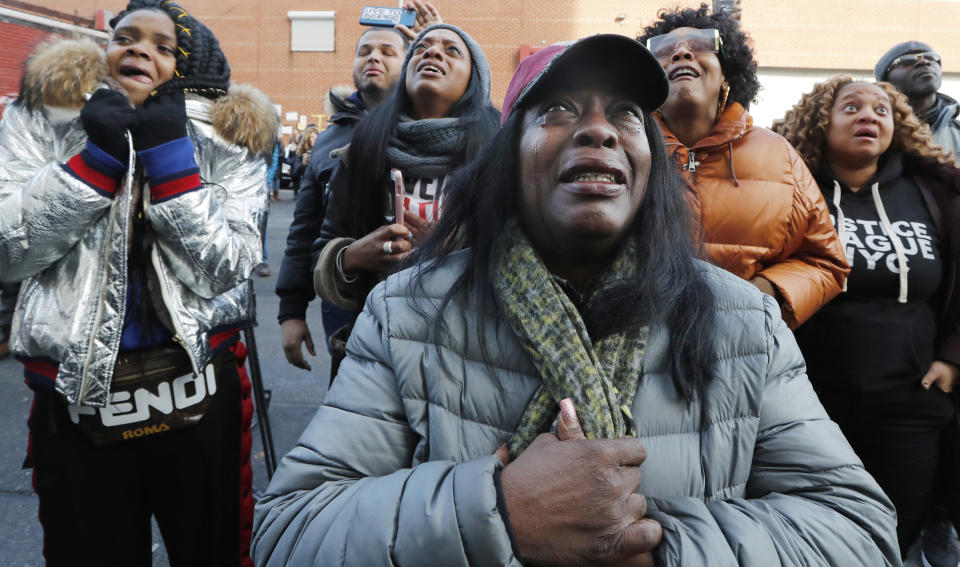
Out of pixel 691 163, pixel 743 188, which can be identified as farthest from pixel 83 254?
pixel 743 188

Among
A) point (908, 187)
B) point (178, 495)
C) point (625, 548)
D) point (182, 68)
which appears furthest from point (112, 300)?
point (908, 187)

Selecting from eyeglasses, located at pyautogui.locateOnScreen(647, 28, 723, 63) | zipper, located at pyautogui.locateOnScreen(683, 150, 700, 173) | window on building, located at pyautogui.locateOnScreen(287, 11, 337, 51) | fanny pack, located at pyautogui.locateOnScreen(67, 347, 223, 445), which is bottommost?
fanny pack, located at pyautogui.locateOnScreen(67, 347, 223, 445)

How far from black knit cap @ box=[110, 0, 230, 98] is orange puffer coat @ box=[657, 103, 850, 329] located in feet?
5.11

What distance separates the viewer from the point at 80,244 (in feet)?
6.19

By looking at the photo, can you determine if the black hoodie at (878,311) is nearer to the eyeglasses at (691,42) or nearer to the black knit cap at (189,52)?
the eyeglasses at (691,42)

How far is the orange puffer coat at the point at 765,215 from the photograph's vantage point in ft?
7.02

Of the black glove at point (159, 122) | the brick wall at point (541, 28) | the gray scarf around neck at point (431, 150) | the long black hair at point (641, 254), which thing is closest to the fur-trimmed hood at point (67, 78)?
the black glove at point (159, 122)

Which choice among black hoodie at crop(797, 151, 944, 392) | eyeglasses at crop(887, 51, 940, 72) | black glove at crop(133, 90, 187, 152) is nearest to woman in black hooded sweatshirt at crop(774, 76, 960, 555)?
black hoodie at crop(797, 151, 944, 392)

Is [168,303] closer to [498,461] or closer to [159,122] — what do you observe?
[159,122]

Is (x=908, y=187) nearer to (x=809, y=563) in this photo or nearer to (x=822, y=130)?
(x=822, y=130)

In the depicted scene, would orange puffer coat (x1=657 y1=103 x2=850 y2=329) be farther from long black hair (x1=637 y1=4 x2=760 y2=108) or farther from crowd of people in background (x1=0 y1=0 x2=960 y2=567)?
long black hair (x1=637 y1=4 x2=760 y2=108)

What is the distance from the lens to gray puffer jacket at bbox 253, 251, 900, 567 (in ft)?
3.44

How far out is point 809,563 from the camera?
3.56 ft

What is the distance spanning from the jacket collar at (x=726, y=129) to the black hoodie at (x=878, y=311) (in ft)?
1.85
